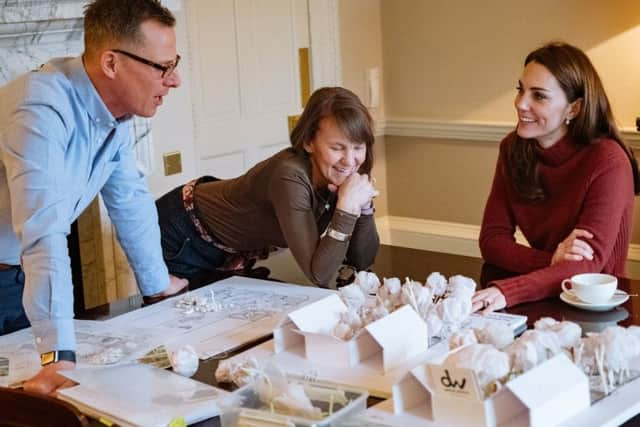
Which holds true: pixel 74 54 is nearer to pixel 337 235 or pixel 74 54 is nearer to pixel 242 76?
pixel 242 76

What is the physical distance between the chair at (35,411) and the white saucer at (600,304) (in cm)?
100

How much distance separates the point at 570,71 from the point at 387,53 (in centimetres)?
232

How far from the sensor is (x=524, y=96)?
2467mm

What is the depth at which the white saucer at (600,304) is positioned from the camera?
1.89 metres

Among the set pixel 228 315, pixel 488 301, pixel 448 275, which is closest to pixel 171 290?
pixel 228 315

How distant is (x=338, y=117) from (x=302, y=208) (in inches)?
10.3

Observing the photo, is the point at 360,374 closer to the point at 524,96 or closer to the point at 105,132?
the point at 105,132

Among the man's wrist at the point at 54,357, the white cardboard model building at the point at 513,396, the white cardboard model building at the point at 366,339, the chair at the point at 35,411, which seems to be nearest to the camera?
the white cardboard model building at the point at 513,396

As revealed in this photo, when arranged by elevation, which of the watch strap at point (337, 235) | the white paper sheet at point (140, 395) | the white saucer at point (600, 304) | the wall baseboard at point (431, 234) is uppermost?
the watch strap at point (337, 235)

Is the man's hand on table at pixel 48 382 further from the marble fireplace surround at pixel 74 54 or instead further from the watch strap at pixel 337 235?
the marble fireplace surround at pixel 74 54

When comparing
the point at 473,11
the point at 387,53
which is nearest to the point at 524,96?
the point at 473,11

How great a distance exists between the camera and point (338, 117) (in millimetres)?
2459

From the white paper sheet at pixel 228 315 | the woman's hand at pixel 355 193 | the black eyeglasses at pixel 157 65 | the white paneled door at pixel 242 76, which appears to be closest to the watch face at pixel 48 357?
the white paper sheet at pixel 228 315

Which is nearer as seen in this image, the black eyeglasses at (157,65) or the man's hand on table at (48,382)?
the man's hand on table at (48,382)
